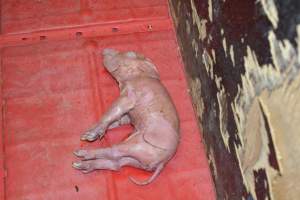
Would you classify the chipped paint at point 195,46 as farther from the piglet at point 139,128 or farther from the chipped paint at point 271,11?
the chipped paint at point 271,11

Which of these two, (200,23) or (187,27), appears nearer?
(200,23)

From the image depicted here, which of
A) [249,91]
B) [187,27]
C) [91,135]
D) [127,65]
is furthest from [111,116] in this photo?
[249,91]

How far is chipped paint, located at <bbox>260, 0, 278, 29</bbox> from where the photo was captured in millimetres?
921

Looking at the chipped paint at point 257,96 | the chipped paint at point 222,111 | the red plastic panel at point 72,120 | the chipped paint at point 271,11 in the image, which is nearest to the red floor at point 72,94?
the red plastic panel at point 72,120

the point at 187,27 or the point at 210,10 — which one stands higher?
the point at 187,27

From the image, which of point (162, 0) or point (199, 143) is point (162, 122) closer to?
point (199, 143)

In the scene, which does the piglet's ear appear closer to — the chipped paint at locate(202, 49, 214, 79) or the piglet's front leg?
the piglet's front leg

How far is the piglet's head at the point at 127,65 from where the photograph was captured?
172 cm

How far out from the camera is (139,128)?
5.20 ft

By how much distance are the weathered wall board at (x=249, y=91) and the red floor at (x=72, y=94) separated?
13cm

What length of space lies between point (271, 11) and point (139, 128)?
2.48ft

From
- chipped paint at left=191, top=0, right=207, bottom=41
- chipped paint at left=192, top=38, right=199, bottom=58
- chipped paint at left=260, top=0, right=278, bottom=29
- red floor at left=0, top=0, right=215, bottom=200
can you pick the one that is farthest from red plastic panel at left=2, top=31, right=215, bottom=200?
chipped paint at left=260, top=0, right=278, bottom=29

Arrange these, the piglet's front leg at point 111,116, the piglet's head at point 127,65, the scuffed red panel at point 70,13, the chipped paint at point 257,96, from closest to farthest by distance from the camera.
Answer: the chipped paint at point 257,96 → the piglet's front leg at point 111,116 → the piglet's head at point 127,65 → the scuffed red panel at point 70,13

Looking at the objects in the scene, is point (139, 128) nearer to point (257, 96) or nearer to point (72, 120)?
point (72, 120)
